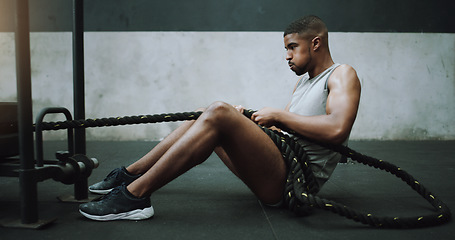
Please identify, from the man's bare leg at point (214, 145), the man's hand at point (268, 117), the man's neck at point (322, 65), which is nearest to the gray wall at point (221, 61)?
the man's neck at point (322, 65)

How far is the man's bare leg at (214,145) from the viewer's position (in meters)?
1.30

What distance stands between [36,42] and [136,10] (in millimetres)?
→ 1300

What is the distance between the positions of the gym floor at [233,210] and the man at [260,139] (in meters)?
0.10

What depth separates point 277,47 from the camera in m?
4.12

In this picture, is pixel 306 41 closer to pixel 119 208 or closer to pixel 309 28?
pixel 309 28

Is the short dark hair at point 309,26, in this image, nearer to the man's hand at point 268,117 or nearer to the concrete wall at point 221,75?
the man's hand at point 268,117

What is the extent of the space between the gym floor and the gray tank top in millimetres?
213

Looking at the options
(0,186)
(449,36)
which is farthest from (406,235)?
(449,36)

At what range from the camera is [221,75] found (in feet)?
13.6

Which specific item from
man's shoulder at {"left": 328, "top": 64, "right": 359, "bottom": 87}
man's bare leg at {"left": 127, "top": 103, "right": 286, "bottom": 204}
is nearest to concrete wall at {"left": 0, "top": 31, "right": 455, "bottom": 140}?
man's shoulder at {"left": 328, "top": 64, "right": 359, "bottom": 87}

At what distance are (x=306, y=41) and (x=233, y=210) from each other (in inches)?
33.7

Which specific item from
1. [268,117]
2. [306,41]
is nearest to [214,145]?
[268,117]

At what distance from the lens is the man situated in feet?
4.28

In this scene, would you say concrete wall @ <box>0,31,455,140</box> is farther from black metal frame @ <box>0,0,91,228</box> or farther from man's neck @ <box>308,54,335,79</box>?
black metal frame @ <box>0,0,91,228</box>
